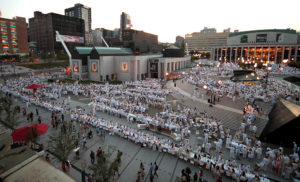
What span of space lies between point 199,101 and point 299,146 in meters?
13.8

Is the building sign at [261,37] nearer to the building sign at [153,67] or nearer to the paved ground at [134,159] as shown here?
the building sign at [153,67]

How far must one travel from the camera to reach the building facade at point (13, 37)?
89.4 meters

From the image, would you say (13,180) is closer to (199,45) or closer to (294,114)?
(294,114)

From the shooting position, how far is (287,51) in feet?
260

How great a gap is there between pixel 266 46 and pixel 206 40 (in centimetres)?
8884

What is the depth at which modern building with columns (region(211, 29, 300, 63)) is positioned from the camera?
79350 millimetres

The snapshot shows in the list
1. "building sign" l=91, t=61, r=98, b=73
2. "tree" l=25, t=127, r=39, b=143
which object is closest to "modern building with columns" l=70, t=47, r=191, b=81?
"building sign" l=91, t=61, r=98, b=73

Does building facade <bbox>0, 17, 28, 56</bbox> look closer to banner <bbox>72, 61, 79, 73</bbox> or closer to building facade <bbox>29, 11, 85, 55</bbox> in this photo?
building facade <bbox>29, 11, 85, 55</bbox>

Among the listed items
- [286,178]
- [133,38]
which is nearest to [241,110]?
[286,178]

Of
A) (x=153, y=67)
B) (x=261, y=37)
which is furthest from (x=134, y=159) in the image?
(x=261, y=37)

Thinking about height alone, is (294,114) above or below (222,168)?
above

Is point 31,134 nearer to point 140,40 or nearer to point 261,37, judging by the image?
point 140,40

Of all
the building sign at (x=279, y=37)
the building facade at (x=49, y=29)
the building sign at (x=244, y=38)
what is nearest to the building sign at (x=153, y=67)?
the building sign at (x=244, y=38)

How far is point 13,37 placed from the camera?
93125mm
